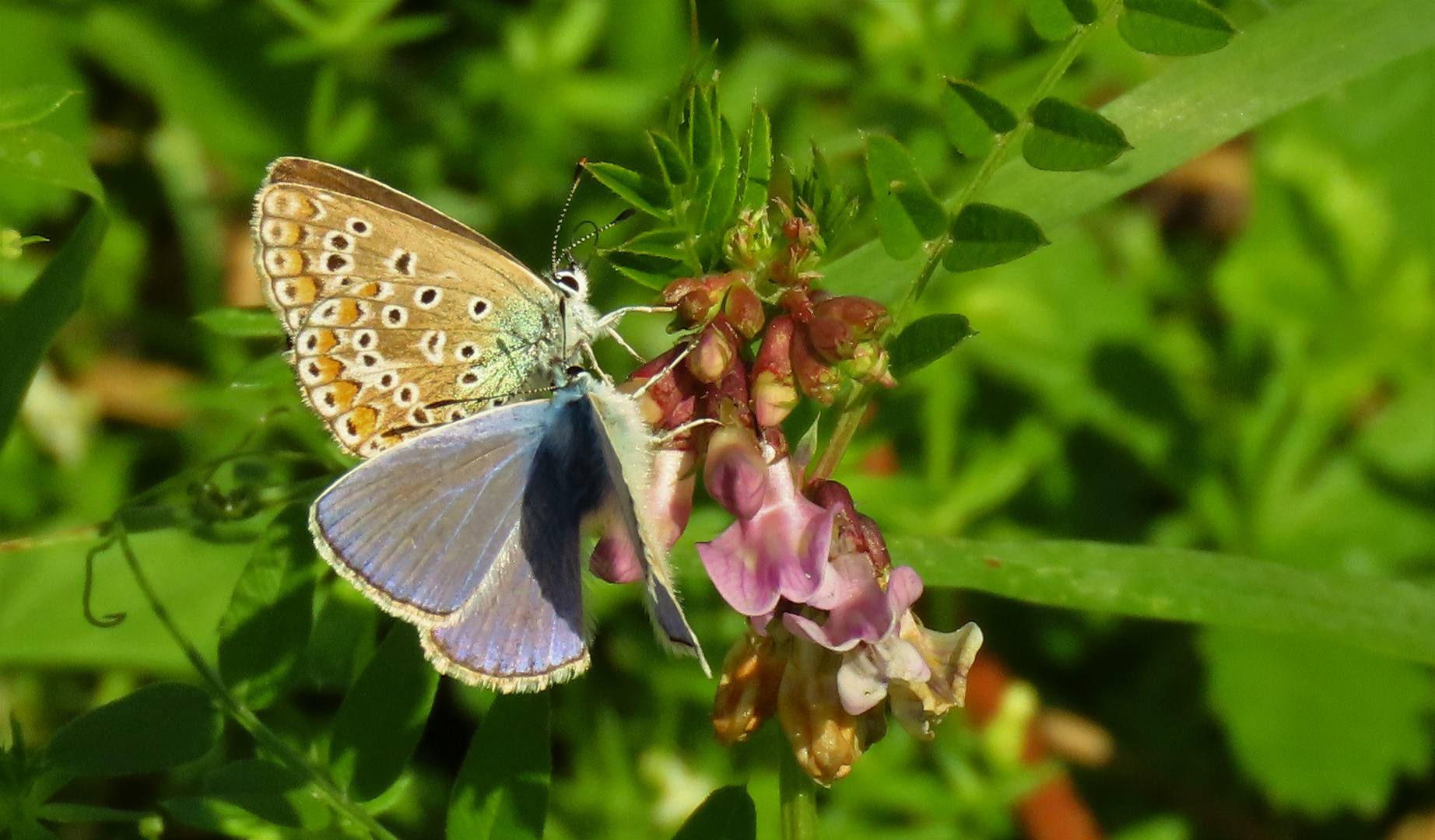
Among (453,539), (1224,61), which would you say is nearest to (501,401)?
(453,539)

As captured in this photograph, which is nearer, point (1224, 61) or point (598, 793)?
point (1224, 61)

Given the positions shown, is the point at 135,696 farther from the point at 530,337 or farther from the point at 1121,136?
the point at 1121,136

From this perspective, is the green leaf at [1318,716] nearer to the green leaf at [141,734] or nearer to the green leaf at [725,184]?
the green leaf at [725,184]

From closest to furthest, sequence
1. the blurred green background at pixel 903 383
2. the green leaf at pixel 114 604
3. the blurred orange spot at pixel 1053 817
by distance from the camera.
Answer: the green leaf at pixel 114 604
the blurred green background at pixel 903 383
the blurred orange spot at pixel 1053 817

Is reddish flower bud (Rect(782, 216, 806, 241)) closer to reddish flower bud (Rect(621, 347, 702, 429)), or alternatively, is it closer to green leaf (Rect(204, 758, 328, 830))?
reddish flower bud (Rect(621, 347, 702, 429))

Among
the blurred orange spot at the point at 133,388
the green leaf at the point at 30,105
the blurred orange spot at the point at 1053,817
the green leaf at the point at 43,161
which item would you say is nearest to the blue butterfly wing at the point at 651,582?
the green leaf at the point at 43,161
